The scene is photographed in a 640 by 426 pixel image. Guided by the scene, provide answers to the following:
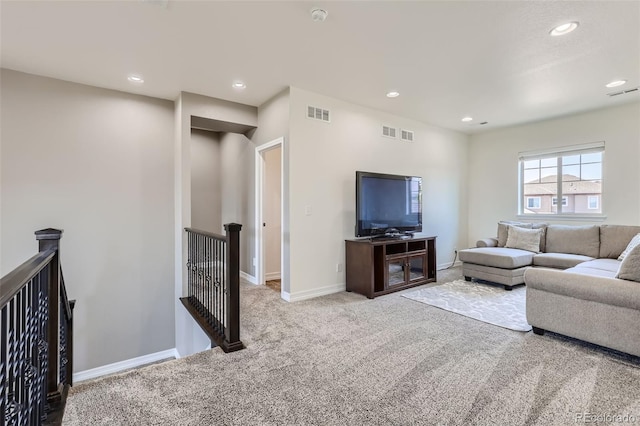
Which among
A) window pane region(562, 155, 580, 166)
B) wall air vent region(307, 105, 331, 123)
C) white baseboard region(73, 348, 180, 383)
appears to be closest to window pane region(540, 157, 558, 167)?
window pane region(562, 155, 580, 166)

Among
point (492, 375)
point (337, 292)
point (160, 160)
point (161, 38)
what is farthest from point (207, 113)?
point (492, 375)

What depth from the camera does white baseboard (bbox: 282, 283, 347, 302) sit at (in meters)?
3.69

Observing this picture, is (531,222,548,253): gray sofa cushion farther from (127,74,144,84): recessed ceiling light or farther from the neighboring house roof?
(127,74,144,84): recessed ceiling light

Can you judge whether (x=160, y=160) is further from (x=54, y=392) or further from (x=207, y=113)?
(x=54, y=392)

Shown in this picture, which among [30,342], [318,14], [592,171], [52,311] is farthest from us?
[592,171]

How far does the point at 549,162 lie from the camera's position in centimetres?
522

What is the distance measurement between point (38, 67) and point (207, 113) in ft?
5.53

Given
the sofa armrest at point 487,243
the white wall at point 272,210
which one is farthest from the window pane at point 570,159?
the white wall at point 272,210

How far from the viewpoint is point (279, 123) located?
390 centimetres

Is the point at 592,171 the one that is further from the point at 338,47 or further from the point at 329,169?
the point at 338,47

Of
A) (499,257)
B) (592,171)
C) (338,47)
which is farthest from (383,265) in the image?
(592,171)

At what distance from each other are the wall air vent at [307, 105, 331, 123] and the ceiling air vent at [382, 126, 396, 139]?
1.08m

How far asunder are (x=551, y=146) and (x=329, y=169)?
12.8 feet

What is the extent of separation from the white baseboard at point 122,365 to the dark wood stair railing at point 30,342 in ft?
7.14
